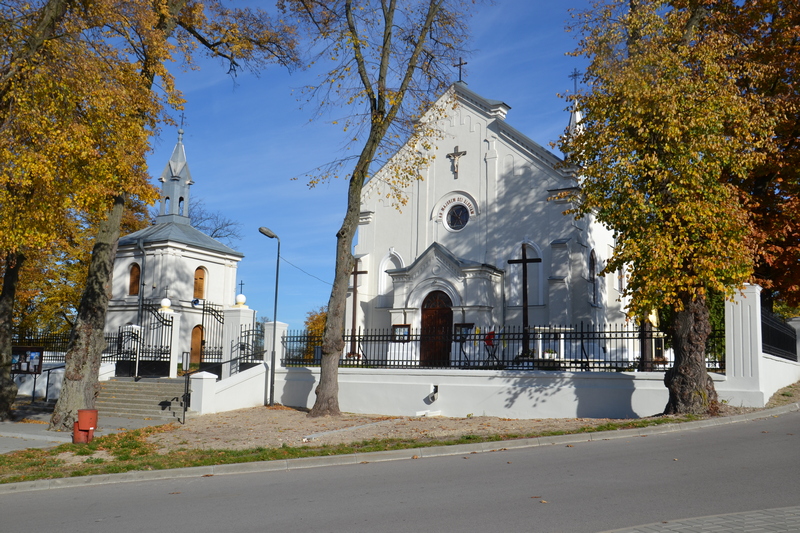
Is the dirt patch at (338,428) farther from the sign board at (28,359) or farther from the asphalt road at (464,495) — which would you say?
the sign board at (28,359)

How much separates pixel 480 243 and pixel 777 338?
44.1ft

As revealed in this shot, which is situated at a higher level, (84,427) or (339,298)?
(339,298)

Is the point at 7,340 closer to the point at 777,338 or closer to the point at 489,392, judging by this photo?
the point at 489,392

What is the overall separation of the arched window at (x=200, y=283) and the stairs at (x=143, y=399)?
56.7ft

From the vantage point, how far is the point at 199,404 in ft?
59.0

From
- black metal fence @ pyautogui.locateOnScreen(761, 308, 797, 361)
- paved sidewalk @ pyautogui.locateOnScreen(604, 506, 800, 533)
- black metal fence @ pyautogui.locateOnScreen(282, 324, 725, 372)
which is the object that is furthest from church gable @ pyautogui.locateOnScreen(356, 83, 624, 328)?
paved sidewalk @ pyautogui.locateOnScreen(604, 506, 800, 533)

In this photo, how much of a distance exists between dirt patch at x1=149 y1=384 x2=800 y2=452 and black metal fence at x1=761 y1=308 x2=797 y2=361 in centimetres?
98

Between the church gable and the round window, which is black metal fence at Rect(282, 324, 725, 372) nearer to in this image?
the church gable

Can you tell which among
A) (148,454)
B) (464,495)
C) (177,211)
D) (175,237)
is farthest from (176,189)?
(464,495)

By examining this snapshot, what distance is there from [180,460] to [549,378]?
8.39 metres

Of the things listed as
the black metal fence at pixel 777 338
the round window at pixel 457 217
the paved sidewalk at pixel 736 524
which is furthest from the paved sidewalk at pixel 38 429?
the round window at pixel 457 217

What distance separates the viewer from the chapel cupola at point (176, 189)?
39.9m

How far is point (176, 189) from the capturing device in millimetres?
40250

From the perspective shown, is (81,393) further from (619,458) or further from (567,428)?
(619,458)
